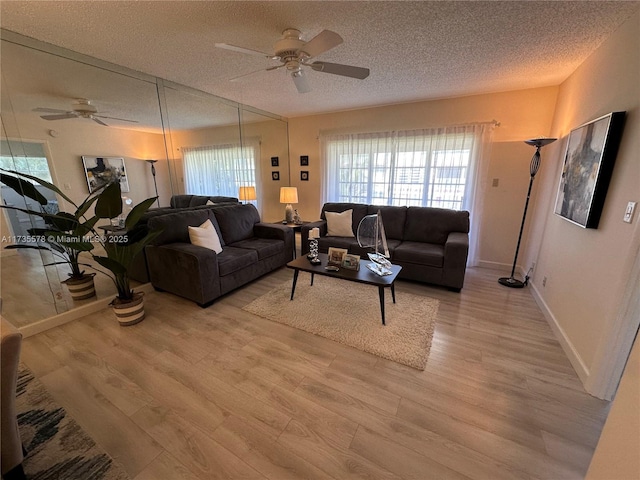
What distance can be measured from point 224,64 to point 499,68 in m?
2.84

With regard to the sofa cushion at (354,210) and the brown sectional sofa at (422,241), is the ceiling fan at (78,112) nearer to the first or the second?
the brown sectional sofa at (422,241)

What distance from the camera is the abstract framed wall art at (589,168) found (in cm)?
177

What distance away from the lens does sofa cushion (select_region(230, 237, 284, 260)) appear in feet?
10.8

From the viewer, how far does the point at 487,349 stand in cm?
204

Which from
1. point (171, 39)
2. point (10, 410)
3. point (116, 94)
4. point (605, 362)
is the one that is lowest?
point (605, 362)

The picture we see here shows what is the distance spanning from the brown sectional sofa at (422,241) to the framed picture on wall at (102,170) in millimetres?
2280

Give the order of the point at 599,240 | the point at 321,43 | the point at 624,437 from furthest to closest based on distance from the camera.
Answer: the point at 599,240, the point at 321,43, the point at 624,437

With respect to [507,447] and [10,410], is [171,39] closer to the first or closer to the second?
[10,410]

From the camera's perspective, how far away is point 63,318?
239 centimetres

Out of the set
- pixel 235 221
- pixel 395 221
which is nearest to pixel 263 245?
pixel 235 221

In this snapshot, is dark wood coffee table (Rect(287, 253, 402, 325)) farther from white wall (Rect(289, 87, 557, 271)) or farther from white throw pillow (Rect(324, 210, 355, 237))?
white wall (Rect(289, 87, 557, 271))

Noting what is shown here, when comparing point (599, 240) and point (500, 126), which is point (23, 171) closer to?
point (599, 240)

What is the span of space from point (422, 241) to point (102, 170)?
3873 millimetres

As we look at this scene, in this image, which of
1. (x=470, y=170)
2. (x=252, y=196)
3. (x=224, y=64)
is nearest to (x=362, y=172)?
(x=470, y=170)
